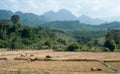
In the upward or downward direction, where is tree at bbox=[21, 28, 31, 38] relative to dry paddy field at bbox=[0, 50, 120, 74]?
upward

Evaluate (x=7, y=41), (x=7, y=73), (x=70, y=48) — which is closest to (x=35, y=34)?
(x=7, y=41)

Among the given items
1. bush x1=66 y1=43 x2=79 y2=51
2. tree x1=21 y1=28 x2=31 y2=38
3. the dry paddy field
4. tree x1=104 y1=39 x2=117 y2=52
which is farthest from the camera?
tree x1=21 y1=28 x2=31 y2=38

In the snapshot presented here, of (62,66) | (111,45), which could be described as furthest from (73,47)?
(62,66)

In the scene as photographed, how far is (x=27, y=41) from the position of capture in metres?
90.8

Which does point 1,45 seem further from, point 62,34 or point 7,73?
point 62,34

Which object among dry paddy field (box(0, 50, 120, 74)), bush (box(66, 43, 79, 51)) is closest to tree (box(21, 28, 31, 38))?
bush (box(66, 43, 79, 51))

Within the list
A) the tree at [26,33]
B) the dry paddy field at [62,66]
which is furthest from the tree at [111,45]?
the dry paddy field at [62,66]

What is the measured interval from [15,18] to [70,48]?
58.3 m

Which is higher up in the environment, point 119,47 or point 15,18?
point 15,18

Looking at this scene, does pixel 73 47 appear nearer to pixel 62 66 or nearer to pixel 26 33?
pixel 26 33

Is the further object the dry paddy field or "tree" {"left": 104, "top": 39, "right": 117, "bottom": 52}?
"tree" {"left": 104, "top": 39, "right": 117, "bottom": 52}

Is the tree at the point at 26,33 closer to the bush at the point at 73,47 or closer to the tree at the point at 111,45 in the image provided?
the bush at the point at 73,47

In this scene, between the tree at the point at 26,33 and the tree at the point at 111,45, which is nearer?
the tree at the point at 111,45

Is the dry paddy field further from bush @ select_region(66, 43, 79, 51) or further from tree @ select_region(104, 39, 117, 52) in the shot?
bush @ select_region(66, 43, 79, 51)
